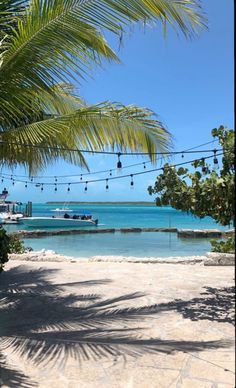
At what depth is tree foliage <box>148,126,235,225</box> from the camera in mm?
3741

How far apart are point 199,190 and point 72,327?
7.69 feet

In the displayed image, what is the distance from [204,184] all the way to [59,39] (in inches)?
87.4

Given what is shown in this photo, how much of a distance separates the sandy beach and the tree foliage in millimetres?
1186

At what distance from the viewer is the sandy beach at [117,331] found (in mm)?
3492

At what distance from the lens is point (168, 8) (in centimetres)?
386

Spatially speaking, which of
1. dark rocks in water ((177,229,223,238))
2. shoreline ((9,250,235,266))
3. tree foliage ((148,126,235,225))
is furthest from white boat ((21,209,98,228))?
tree foliage ((148,126,235,225))

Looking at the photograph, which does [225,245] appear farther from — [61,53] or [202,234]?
[202,234]

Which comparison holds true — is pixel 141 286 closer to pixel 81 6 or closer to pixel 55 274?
pixel 55 274

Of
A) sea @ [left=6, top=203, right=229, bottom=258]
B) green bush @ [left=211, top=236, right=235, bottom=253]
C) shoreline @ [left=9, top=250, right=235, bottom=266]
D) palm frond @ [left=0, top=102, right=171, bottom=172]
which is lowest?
sea @ [left=6, top=203, right=229, bottom=258]

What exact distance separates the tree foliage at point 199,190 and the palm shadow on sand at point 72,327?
149cm

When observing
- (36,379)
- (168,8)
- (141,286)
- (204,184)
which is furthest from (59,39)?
(141,286)

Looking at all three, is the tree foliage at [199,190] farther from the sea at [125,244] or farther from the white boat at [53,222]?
the white boat at [53,222]

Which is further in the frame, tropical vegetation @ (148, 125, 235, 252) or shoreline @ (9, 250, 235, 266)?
shoreline @ (9, 250, 235, 266)

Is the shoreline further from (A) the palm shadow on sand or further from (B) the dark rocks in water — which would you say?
(B) the dark rocks in water
